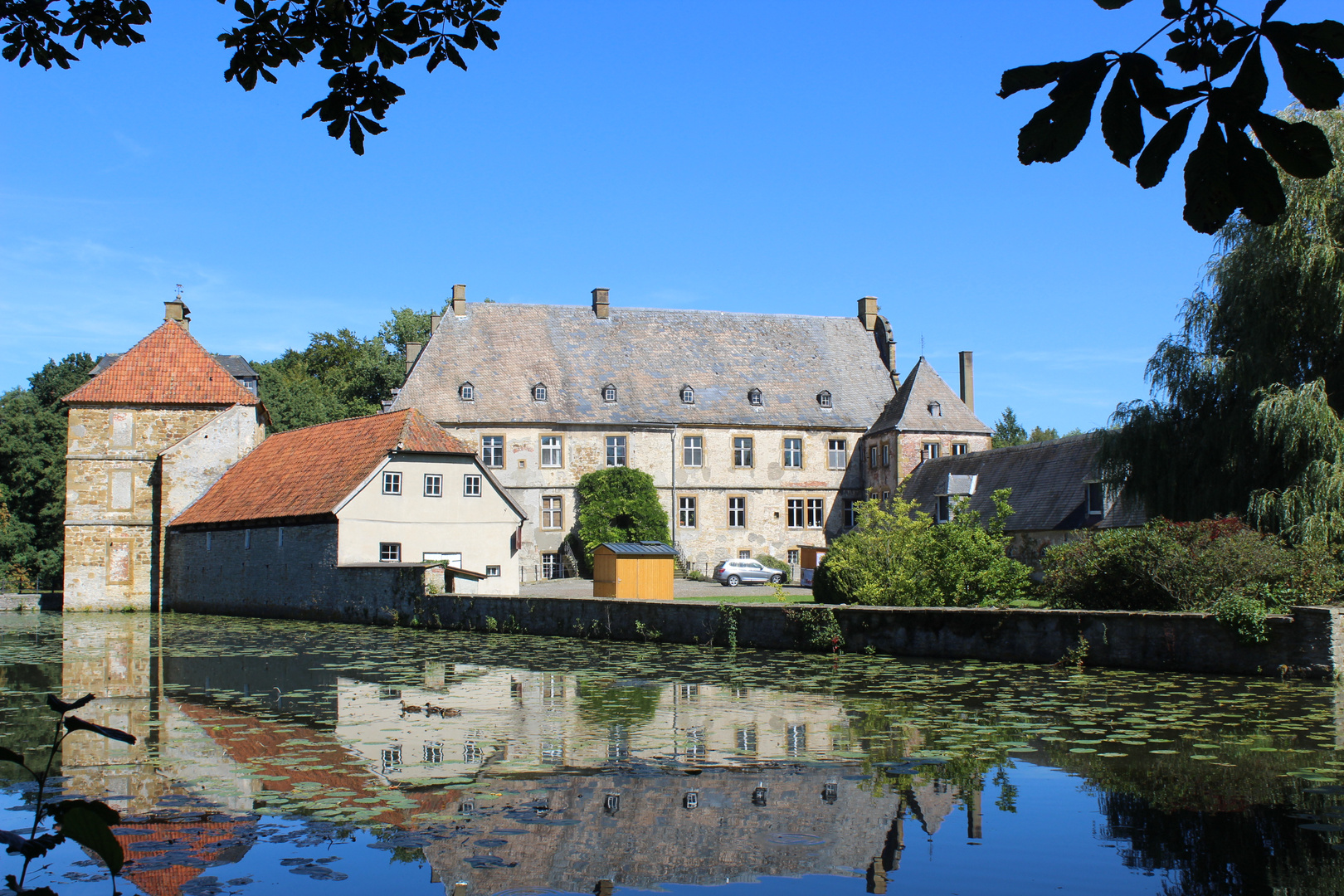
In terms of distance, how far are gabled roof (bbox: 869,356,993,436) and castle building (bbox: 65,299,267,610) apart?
22.8 metres

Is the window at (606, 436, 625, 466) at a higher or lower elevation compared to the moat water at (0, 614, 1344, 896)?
higher

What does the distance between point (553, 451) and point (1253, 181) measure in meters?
38.5

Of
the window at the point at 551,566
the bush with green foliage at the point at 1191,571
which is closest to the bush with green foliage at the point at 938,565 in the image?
the bush with green foliage at the point at 1191,571

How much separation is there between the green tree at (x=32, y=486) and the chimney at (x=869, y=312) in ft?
108

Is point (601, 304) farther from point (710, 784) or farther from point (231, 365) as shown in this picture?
point (710, 784)

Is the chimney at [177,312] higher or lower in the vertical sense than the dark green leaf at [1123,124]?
higher

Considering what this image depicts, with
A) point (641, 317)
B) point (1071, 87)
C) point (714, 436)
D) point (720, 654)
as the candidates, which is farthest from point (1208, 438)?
point (641, 317)

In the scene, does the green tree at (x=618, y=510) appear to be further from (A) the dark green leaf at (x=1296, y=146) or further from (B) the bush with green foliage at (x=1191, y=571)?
(A) the dark green leaf at (x=1296, y=146)

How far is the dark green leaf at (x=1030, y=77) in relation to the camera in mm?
2639

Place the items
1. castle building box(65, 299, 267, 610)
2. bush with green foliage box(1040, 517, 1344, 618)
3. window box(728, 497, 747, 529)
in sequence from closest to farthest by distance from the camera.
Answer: bush with green foliage box(1040, 517, 1344, 618) → castle building box(65, 299, 267, 610) → window box(728, 497, 747, 529)

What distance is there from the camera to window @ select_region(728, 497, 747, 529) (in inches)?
1672

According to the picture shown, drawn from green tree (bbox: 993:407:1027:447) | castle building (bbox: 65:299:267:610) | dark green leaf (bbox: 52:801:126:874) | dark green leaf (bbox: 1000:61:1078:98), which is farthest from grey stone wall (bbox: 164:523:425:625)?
green tree (bbox: 993:407:1027:447)

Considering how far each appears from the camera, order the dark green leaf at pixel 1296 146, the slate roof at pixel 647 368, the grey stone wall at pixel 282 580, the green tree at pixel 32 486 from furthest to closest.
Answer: the green tree at pixel 32 486 → the slate roof at pixel 647 368 → the grey stone wall at pixel 282 580 → the dark green leaf at pixel 1296 146

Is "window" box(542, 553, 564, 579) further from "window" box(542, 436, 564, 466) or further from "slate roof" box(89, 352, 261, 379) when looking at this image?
"slate roof" box(89, 352, 261, 379)
